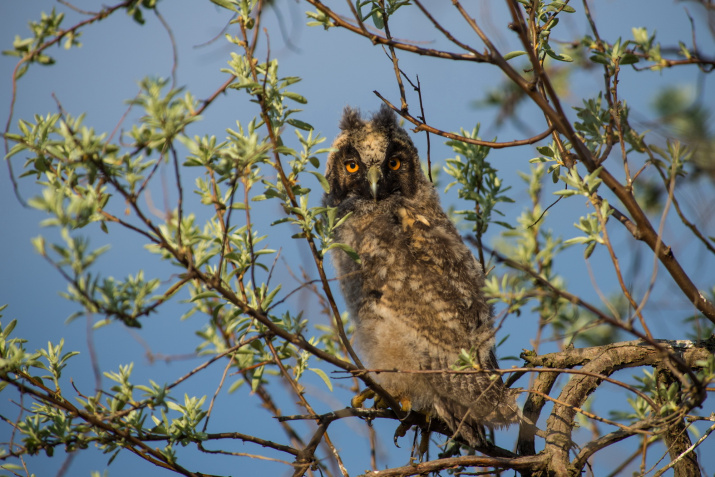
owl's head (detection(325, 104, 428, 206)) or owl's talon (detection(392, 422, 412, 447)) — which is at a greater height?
owl's head (detection(325, 104, 428, 206))

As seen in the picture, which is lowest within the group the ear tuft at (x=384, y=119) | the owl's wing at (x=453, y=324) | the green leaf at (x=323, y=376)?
the green leaf at (x=323, y=376)

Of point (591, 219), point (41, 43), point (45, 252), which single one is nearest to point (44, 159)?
point (45, 252)

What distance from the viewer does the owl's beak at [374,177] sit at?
10.5 ft

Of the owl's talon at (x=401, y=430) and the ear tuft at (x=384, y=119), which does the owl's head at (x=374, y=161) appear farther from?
the owl's talon at (x=401, y=430)

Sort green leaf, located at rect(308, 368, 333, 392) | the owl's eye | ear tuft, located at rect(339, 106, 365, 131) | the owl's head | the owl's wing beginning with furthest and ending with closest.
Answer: ear tuft, located at rect(339, 106, 365, 131)
the owl's eye
the owl's head
the owl's wing
green leaf, located at rect(308, 368, 333, 392)

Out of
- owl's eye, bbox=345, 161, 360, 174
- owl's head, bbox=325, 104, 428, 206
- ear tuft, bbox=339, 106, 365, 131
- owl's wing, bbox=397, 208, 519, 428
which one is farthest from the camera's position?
ear tuft, bbox=339, 106, 365, 131

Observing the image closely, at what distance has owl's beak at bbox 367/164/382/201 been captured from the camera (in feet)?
10.5

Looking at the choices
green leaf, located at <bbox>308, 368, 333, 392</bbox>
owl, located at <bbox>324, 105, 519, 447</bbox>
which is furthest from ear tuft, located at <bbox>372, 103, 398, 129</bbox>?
green leaf, located at <bbox>308, 368, 333, 392</bbox>

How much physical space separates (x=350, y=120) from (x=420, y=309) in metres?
1.51

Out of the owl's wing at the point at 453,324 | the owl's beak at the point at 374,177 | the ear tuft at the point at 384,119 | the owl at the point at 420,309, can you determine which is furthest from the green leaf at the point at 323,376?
the ear tuft at the point at 384,119

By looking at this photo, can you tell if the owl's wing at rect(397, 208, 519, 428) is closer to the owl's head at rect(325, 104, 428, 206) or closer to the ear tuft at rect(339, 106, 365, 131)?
the owl's head at rect(325, 104, 428, 206)

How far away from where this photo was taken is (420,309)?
2691mm

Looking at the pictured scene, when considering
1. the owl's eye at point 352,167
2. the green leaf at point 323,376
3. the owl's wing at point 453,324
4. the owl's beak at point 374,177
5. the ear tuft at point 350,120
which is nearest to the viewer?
the green leaf at point 323,376

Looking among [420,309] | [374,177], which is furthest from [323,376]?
[374,177]
